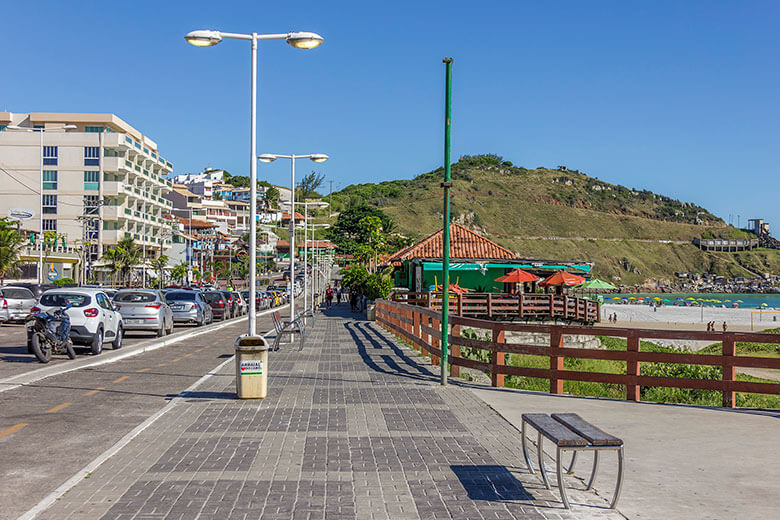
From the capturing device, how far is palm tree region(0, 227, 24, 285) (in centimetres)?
5516

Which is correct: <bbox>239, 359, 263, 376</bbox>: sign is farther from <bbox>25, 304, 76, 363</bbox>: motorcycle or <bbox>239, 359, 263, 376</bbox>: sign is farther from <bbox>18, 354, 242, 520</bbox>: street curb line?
<bbox>25, 304, 76, 363</bbox>: motorcycle

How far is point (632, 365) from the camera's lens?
39.4ft

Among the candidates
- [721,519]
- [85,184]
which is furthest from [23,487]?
[85,184]

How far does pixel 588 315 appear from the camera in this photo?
40.8 m

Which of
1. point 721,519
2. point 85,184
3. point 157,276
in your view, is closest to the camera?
point 721,519

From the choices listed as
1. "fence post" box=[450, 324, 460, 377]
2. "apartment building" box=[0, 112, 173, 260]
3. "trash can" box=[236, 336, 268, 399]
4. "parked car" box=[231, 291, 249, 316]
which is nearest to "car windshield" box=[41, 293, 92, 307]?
"trash can" box=[236, 336, 268, 399]

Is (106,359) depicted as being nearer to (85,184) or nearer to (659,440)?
(659,440)

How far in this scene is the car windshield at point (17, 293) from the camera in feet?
104

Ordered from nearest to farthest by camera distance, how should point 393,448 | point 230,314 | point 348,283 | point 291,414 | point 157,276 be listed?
point 393,448, point 291,414, point 230,314, point 348,283, point 157,276

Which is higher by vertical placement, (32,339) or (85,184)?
(85,184)

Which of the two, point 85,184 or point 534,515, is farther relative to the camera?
point 85,184

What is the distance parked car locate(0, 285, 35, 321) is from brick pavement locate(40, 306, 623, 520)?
22.2 m

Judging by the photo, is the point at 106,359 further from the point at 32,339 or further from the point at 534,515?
the point at 534,515

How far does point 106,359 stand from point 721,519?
619 inches
